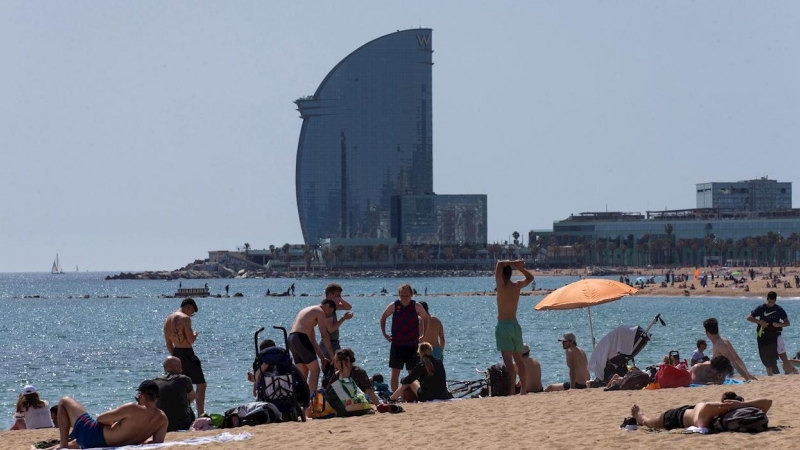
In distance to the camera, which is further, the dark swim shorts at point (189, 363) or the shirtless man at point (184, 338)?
the dark swim shorts at point (189, 363)

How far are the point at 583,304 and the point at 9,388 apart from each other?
15.8 meters

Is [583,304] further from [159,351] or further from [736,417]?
[159,351]

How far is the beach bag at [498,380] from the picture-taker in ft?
53.7

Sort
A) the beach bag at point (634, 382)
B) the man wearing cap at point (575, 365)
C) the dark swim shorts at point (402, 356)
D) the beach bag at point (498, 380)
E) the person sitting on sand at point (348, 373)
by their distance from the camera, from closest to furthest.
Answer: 1. the person sitting on sand at point (348, 373)
2. the dark swim shorts at point (402, 356)
3. the beach bag at point (634, 382)
4. the beach bag at point (498, 380)
5. the man wearing cap at point (575, 365)

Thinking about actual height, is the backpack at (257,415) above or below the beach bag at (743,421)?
below

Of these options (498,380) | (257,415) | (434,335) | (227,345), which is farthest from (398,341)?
(227,345)

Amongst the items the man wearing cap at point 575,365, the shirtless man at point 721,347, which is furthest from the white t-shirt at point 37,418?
the shirtless man at point 721,347

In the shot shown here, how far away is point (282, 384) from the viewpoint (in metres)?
13.0

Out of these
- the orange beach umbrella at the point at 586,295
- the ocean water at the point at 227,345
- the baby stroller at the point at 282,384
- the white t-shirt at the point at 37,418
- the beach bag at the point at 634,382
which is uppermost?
the orange beach umbrella at the point at 586,295

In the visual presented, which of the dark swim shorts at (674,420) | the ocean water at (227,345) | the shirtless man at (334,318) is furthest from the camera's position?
the ocean water at (227,345)

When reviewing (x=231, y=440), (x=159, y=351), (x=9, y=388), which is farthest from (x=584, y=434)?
(x=159, y=351)

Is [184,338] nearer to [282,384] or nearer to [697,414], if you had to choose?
[282,384]

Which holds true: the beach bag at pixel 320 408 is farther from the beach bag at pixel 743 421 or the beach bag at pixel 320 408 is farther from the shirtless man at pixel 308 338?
the beach bag at pixel 743 421

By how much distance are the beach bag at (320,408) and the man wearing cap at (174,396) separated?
1.30m
